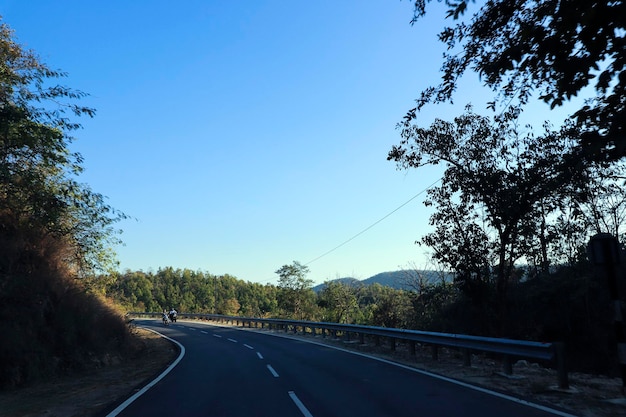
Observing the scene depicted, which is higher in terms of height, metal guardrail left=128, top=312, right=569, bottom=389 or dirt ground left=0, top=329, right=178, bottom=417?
metal guardrail left=128, top=312, right=569, bottom=389

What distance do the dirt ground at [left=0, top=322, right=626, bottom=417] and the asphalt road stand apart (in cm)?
58

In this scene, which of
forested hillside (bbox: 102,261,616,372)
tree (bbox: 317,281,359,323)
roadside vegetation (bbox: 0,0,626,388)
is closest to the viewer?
roadside vegetation (bbox: 0,0,626,388)

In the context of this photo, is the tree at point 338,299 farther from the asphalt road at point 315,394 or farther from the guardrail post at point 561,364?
the guardrail post at point 561,364

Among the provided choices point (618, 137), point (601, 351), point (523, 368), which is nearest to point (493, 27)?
point (618, 137)

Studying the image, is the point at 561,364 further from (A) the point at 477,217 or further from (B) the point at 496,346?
(A) the point at 477,217

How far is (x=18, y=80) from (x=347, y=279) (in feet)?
178

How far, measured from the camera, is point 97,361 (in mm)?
14906

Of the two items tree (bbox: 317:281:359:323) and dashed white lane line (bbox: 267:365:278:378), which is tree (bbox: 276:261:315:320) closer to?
tree (bbox: 317:281:359:323)

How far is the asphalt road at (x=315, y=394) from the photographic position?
285 inches

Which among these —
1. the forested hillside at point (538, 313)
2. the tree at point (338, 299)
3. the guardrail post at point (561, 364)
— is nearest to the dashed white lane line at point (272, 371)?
the guardrail post at point (561, 364)

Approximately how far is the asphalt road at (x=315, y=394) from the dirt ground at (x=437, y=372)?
577 millimetres

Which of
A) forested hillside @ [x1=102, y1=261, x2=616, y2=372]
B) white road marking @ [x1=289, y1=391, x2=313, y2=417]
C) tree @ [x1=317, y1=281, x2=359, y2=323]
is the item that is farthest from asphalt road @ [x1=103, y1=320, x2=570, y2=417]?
tree @ [x1=317, y1=281, x2=359, y2=323]

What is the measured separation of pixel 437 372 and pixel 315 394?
414 cm

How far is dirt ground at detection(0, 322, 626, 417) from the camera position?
7.42 metres
